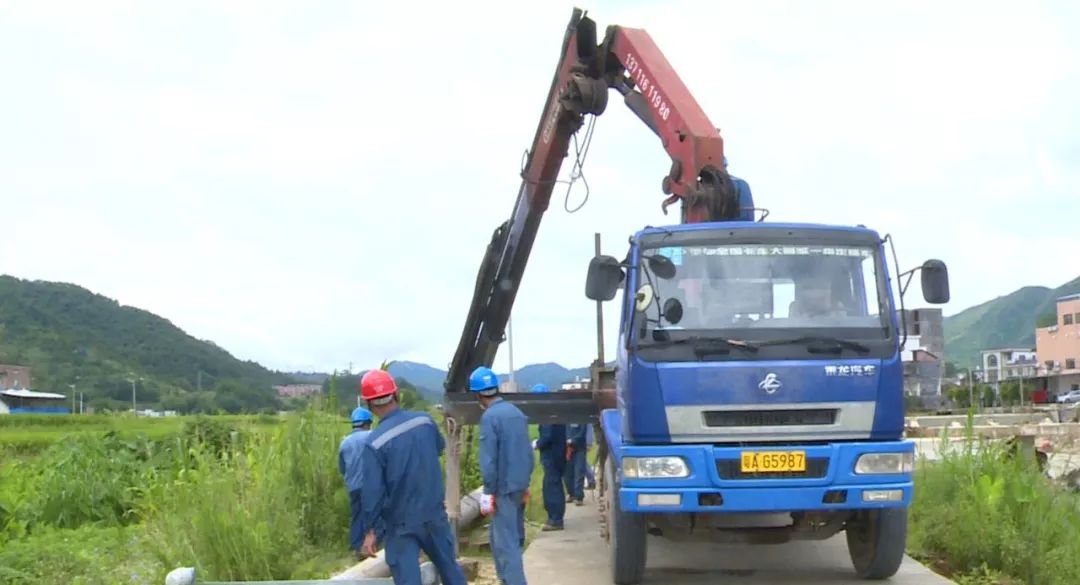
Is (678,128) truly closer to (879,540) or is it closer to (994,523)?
(879,540)

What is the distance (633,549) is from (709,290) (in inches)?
85.7

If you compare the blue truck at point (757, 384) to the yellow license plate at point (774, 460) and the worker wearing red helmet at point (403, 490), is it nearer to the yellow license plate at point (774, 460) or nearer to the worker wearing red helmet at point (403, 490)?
the yellow license plate at point (774, 460)

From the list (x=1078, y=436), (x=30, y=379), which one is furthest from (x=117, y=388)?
(x=1078, y=436)

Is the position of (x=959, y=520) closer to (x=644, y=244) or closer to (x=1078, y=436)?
(x=644, y=244)

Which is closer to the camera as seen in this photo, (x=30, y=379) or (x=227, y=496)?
(x=227, y=496)

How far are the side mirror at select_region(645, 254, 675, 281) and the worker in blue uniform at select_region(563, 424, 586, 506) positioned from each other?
220 inches

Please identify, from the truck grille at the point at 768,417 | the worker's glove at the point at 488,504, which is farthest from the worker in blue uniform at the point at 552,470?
the truck grille at the point at 768,417

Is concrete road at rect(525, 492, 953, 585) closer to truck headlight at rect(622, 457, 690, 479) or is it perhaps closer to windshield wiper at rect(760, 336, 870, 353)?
truck headlight at rect(622, 457, 690, 479)

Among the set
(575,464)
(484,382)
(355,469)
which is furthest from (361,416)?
(575,464)

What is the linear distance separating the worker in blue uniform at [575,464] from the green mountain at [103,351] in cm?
6683

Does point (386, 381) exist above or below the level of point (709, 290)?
below

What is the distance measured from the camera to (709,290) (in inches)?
Result: 304

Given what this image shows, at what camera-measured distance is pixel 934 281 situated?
25.7 feet

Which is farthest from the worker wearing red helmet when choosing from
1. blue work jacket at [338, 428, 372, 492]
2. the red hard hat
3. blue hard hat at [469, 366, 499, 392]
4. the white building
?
the white building
